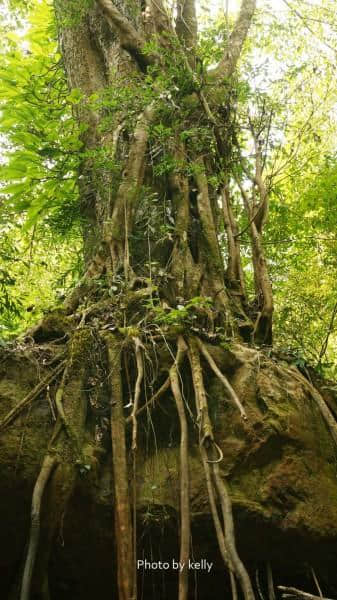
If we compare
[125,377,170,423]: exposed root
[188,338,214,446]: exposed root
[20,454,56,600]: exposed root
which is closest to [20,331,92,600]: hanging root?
[20,454,56,600]: exposed root

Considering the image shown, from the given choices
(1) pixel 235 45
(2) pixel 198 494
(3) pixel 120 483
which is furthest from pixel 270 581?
(1) pixel 235 45

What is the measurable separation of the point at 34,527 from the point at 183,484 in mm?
855

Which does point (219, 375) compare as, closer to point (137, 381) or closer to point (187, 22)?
point (137, 381)

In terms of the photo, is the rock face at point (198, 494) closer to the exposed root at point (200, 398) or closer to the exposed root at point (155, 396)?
the exposed root at point (155, 396)

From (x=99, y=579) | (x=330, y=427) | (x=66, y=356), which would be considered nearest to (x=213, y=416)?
(x=330, y=427)

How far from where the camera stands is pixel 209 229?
4906 millimetres

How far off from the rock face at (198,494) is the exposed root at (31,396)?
47mm

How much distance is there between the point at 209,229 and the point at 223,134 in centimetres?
128

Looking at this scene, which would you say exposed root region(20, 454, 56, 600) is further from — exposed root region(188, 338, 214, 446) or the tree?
exposed root region(188, 338, 214, 446)

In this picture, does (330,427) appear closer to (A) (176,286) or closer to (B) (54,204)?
(A) (176,286)

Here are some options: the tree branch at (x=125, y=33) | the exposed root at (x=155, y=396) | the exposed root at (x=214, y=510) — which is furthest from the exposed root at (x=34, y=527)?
the tree branch at (x=125, y=33)

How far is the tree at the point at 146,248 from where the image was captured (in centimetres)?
317

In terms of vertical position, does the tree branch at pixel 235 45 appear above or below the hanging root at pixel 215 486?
above

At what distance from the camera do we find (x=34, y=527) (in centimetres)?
290
